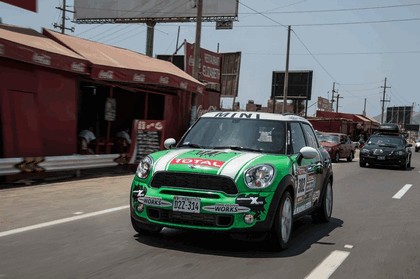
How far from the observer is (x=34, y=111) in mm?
11852

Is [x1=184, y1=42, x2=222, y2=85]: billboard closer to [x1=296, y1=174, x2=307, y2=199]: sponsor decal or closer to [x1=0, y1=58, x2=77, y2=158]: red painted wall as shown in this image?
[x1=0, y1=58, x2=77, y2=158]: red painted wall

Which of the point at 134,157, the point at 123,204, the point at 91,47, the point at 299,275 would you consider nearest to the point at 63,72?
the point at 91,47

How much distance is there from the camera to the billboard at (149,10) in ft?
140

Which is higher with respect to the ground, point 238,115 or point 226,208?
point 238,115

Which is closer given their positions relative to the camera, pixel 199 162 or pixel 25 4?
pixel 199 162

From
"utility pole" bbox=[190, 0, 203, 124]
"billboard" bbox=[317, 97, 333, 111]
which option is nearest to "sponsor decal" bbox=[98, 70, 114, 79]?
"utility pole" bbox=[190, 0, 203, 124]

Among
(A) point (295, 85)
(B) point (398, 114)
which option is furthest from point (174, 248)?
(B) point (398, 114)

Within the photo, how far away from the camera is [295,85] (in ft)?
188

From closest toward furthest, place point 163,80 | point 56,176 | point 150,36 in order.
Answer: point 56,176 → point 163,80 → point 150,36

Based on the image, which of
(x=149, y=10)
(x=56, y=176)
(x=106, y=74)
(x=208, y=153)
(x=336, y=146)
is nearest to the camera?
(x=208, y=153)

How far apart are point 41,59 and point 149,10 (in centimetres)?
3677

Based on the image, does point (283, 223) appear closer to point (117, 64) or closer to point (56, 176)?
point (56, 176)

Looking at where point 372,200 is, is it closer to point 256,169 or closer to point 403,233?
point 403,233

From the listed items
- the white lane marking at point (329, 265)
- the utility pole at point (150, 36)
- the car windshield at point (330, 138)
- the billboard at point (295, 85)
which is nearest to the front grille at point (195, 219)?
the white lane marking at point (329, 265)
